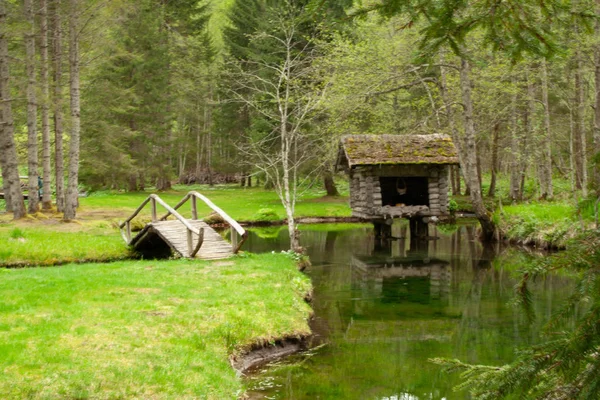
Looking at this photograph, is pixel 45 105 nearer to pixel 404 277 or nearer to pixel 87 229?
pixel 87 229

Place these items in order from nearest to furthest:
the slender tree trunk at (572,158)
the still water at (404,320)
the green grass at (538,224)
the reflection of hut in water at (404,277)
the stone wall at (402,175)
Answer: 1. the still water at (404,320)
2. the slender tree trunk at (572,158)
3. the reflection of hut in water at (404,277)
4. the green grass at (538,224)
5. the stone wall at (402,175)

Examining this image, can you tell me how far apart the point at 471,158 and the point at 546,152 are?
5922 millimetres

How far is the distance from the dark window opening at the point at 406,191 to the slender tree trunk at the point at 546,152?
5688mm

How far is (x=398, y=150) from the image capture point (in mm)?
24172

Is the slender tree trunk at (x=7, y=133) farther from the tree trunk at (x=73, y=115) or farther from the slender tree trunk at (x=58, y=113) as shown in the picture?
the slender tree trunk at (x=58, y=113)

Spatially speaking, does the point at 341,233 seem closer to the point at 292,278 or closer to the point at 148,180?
the point at 292,278

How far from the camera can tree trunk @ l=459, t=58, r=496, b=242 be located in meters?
22.9

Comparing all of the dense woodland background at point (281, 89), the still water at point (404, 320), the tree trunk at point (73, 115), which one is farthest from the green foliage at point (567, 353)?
the tree trunk at point (73, 115)

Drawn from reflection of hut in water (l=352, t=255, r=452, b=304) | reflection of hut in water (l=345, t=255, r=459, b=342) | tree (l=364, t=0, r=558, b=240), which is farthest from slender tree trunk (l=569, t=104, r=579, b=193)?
tree (l=364, t=0, r=558, b=240)

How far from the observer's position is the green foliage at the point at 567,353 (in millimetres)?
2725

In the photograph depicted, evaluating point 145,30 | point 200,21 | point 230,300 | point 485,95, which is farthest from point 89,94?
point 230,300

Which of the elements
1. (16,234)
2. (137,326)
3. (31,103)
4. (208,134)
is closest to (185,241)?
(16,234)

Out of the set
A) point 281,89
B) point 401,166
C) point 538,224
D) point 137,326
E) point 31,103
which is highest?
point 281,89

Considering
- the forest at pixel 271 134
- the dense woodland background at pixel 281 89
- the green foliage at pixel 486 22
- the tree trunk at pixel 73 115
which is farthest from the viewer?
the tree trunk at pixel 73 115
